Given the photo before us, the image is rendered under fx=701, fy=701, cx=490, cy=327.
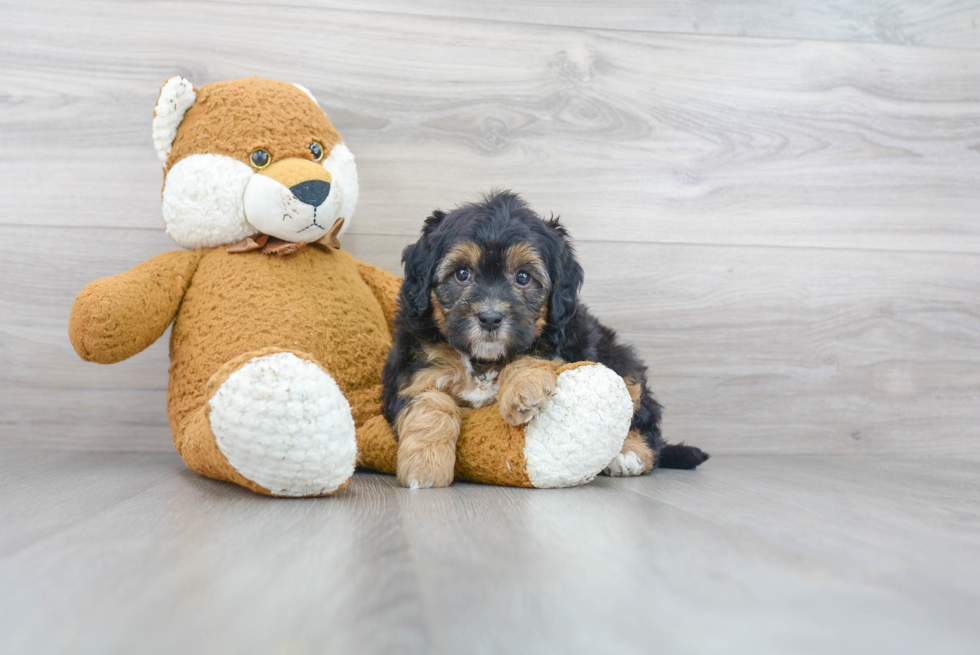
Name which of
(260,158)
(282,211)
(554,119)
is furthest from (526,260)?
(554,119)

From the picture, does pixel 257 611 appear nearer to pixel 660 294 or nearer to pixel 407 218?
pixel 407 218

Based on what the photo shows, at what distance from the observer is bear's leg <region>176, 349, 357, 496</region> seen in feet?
3.95

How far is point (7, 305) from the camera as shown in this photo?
7.11 feet

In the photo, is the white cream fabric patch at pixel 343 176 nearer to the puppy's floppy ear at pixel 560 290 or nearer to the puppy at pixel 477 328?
the puppy at pixel 477 328

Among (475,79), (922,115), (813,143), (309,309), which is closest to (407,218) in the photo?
(475,79)

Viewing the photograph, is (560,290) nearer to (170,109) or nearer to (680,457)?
(680,457)

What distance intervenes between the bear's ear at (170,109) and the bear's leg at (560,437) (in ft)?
3.50

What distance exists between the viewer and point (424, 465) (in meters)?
1.48

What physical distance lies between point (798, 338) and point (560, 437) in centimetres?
138

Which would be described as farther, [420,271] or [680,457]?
[680,457]

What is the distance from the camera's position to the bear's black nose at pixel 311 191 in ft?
5.60

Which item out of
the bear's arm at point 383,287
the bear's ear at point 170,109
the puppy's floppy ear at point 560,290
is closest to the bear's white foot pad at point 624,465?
the puppy's floppy ear at point 560,290

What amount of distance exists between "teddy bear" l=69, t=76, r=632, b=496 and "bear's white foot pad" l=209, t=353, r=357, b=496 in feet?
0.12

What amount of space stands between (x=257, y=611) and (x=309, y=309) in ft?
3.50
